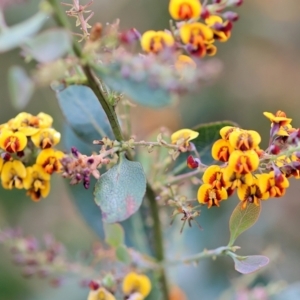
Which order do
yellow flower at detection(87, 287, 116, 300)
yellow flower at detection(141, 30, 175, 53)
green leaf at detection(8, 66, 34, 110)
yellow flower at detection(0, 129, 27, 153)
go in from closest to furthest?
1. green leaf at detection(8, 66, 34, 110)
2. yellow flower at detection(141, 30, 175, 53)
3. yellow flower at detection(0, 129, 27, 153)
4. yellow flower at detection(87, 287, 116, 300)

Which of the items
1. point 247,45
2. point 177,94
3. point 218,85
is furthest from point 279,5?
point 177,94

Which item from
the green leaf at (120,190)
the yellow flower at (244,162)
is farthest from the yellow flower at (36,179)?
the yellow flower at (244,162)

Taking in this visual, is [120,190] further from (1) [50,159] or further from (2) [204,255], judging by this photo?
(2) [204,255]

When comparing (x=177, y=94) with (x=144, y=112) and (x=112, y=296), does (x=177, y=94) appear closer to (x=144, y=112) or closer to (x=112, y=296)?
(x=112, y=296)

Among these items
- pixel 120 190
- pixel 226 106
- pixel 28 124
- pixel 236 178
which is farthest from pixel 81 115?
pixel 226 106

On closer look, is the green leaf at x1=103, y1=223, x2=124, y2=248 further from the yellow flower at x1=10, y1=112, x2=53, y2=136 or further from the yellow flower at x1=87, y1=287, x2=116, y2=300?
the yellow flower at x1=10, y1=112, x2=53, y2=136

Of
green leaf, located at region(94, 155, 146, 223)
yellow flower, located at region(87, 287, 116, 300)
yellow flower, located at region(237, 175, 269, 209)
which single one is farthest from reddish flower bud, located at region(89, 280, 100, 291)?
yellow flower, located at region(237, 175, 269, 209)
